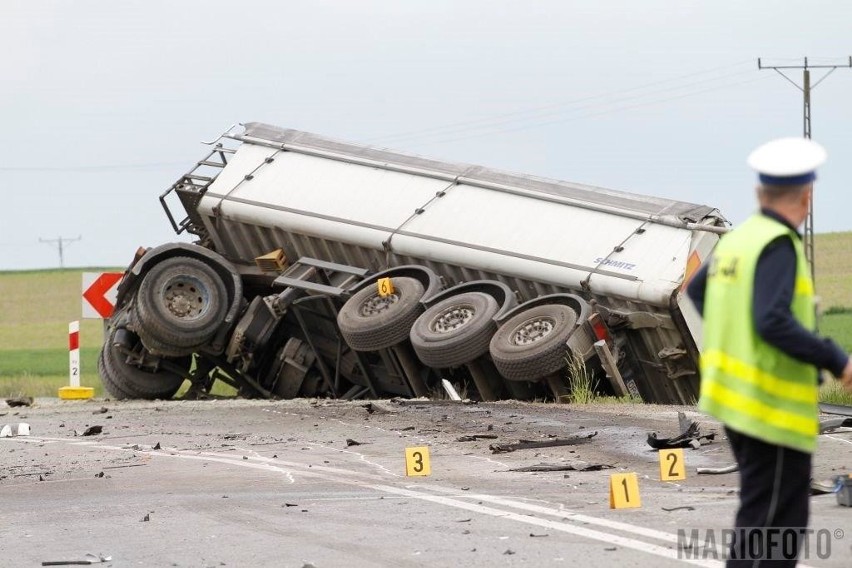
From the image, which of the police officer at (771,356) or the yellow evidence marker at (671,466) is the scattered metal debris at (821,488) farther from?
the police officer at (771,356)

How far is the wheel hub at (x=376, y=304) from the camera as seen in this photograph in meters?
16.0

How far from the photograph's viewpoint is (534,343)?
1441 centimetres

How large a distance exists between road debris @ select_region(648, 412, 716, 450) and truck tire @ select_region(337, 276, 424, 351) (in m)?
5.60

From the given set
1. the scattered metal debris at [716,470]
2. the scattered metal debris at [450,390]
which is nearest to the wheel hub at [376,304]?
the scattered metal debris at [450,390]

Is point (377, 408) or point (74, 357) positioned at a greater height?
point (377, 408)

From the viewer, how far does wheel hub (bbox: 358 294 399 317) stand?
1598 cm

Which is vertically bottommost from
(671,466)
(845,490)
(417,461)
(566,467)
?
(566,467)

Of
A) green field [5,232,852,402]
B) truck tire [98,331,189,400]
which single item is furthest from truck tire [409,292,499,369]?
green field [5,232,852,402]

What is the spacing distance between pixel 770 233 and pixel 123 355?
14337 millimetres

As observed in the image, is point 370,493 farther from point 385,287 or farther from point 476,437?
point 385,287

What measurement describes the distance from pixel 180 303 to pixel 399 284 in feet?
8.33

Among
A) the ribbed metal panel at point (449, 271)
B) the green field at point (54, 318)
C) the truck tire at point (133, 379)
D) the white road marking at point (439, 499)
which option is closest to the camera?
the white road marking at point (439, 499)

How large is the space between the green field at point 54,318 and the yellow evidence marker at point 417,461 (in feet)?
47.4

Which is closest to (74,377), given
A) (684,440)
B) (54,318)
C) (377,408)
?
(377,408)
